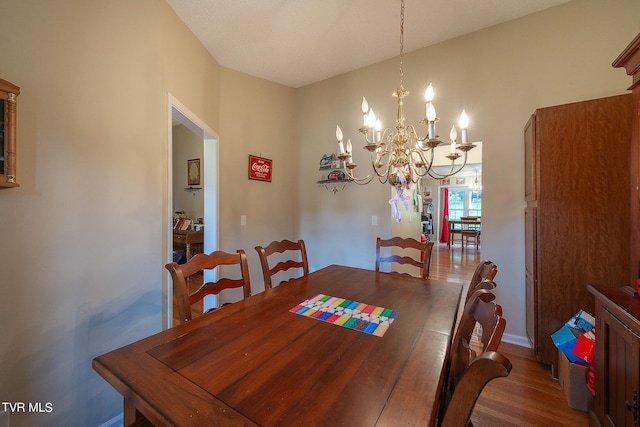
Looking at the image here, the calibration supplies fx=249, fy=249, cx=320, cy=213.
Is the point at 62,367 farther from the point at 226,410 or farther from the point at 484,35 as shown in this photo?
the point at 484,35

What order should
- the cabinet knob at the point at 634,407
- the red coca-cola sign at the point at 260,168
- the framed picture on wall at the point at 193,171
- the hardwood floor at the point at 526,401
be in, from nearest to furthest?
the cabinet knob at the point at 634,407 < the hardwood floor at the point at 526,401 < the red coca-cola sign at the point at 260,168 < the framed picture on wall at the point at 193,171

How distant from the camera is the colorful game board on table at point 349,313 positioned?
1.07 meters

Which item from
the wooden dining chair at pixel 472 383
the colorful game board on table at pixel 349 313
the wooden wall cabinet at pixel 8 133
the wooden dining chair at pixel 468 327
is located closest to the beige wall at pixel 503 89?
the colorful game board on table at pixel 349 313

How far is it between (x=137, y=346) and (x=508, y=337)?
2926 millimetres

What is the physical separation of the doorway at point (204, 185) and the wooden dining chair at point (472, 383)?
184 cm

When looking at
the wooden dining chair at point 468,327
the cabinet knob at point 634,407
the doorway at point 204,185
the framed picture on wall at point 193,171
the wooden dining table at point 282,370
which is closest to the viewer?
the wooden dining table at point 282,370

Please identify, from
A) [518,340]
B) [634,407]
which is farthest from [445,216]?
[634,407]

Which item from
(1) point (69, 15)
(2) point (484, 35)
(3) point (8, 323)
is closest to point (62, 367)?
(3) point (8, 323)

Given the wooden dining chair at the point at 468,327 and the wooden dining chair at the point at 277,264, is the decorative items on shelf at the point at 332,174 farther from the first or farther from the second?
the wooden dining chair at the point at 468,327

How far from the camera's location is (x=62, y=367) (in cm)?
123

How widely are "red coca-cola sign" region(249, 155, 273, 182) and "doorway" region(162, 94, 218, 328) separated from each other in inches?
18.9

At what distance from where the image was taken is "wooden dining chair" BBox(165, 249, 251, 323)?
1.15 meters

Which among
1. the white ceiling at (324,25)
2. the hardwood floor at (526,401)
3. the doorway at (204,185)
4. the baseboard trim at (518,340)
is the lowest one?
the hardwood floor at (526,401)

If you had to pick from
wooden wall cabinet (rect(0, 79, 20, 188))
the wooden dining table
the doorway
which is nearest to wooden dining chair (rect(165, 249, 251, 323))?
the wooden dining table
